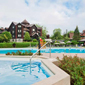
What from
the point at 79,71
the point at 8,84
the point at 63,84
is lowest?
the point at 8,84

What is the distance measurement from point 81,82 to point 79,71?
0.53 metres

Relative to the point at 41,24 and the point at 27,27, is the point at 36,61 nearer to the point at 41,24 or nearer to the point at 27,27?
the point at 27,27

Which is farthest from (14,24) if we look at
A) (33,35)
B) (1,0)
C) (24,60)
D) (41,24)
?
(24,60)

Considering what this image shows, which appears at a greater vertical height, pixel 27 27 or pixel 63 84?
pixel 27 27

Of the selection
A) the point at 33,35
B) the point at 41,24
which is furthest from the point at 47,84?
the point at 41,24

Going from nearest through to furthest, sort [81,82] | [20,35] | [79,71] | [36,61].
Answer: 1. [81,82]
2. [79,71]
3. [36,61]
4. [20,35]

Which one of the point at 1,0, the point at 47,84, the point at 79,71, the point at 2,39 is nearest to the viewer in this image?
the point at 47,84

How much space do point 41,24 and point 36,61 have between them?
59.4 meters

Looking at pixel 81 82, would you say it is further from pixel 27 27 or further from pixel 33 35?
pixel 27 27

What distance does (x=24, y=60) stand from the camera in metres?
8.70

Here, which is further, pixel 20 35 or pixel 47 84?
pixel 20 35

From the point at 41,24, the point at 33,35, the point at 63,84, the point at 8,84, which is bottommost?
the point at 8,84

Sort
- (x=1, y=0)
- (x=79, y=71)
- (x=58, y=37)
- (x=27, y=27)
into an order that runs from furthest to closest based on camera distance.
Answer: (x=58, y=37), (x=27, y=27), (x=1, y=0), (x=79, y=71)

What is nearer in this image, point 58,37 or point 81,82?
point 81,82
